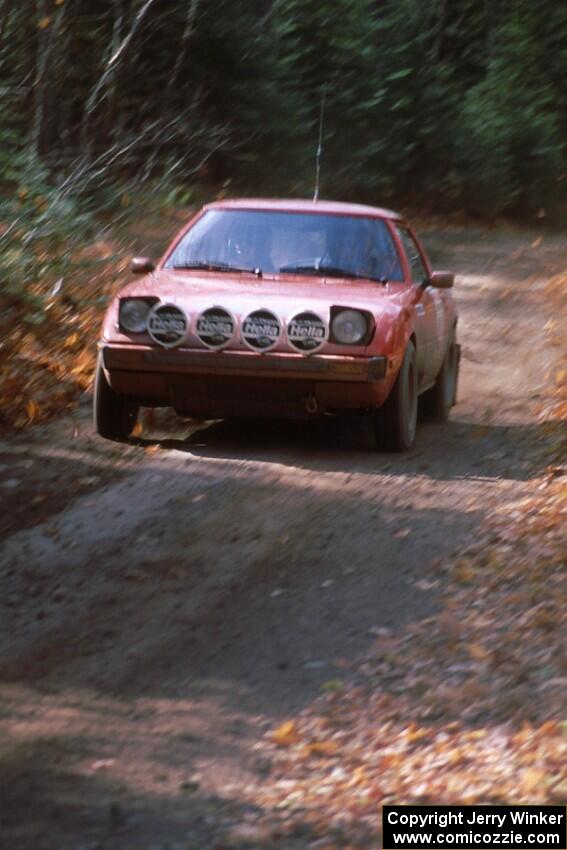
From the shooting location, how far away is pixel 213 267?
10.0 meters

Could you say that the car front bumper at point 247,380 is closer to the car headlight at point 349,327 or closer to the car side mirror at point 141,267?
the car headlight at point 349,327

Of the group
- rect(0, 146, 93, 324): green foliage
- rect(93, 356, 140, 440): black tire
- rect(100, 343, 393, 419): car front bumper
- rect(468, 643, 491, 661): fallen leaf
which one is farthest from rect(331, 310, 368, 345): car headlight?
rect(468, 643, 491, 661): fallen leaf

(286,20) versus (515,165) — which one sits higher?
(286,20)

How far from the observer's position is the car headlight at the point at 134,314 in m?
9.28

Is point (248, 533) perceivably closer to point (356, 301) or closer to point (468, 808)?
point (356, 301)

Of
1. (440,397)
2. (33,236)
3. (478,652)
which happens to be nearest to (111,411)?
(33,236)

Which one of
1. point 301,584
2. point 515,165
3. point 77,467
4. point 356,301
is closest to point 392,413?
point 356,301

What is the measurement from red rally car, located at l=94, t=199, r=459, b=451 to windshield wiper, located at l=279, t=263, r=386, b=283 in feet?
0.04

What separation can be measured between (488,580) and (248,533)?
146 centimetres

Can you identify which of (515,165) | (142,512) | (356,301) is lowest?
(515,165)

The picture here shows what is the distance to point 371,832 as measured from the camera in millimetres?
4438

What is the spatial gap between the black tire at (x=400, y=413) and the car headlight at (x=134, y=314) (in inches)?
65.2

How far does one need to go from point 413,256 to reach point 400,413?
1.77 metres

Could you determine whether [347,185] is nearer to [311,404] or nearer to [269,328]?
[311,404]
